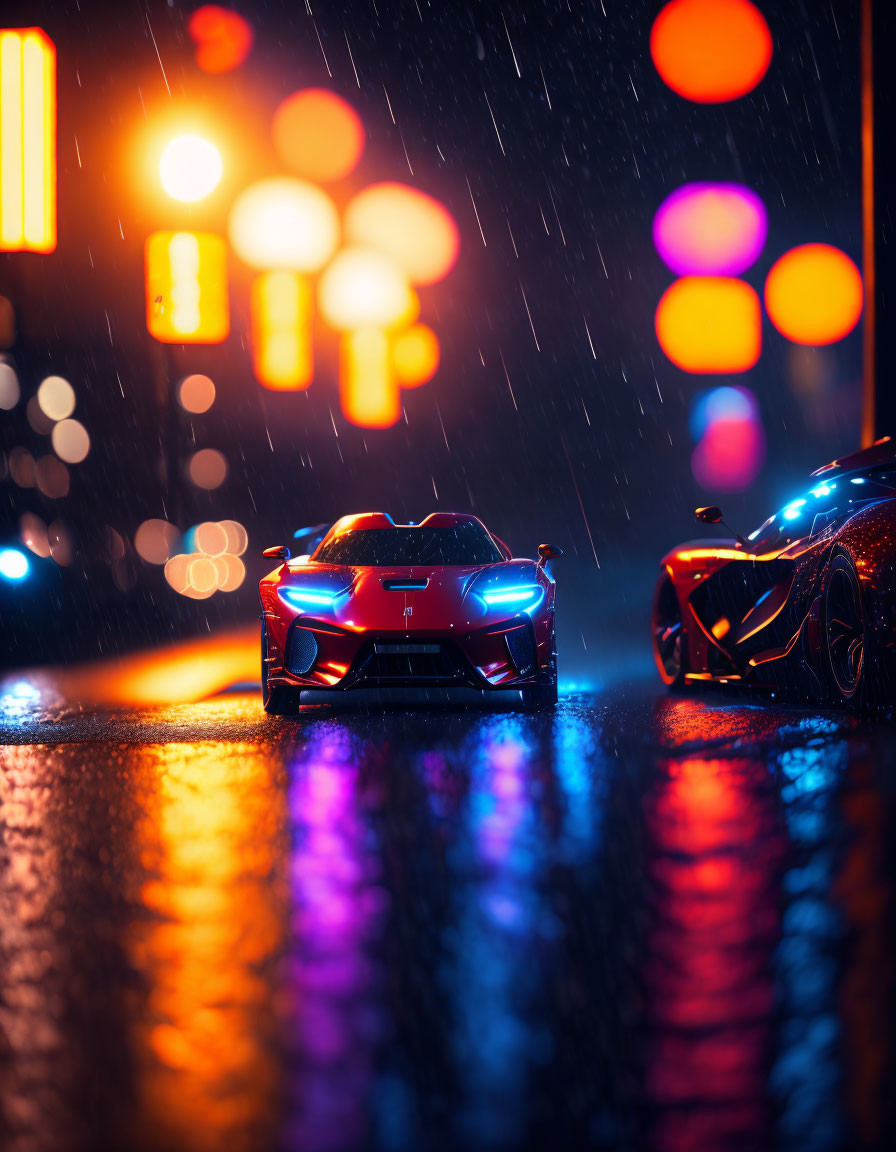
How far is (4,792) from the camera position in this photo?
5820mm

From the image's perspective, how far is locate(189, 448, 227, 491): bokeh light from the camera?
321 ft

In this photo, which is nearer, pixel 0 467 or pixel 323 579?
pixel 323 579

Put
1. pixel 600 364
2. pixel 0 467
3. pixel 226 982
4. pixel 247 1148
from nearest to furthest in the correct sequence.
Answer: pixel 247 1148
pixel 226 982
pixel 0 467
pixel 600 364

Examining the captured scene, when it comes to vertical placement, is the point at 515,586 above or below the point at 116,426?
below

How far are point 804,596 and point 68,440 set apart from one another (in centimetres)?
7378

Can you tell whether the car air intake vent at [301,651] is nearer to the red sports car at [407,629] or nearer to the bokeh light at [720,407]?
the red sports car at [407,629]

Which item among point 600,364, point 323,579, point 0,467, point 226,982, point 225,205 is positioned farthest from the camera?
point 600,364

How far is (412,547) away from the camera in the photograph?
995 centimetres

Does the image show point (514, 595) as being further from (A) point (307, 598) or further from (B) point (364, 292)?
(B) point (364, 292)

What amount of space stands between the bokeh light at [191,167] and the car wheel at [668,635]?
9.75 metres

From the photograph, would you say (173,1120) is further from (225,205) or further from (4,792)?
(225,205)

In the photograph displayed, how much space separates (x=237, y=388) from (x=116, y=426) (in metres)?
4.00

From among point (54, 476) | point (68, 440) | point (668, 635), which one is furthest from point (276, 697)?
point (68, 440)

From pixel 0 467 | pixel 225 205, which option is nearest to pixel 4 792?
pixel 225 205
